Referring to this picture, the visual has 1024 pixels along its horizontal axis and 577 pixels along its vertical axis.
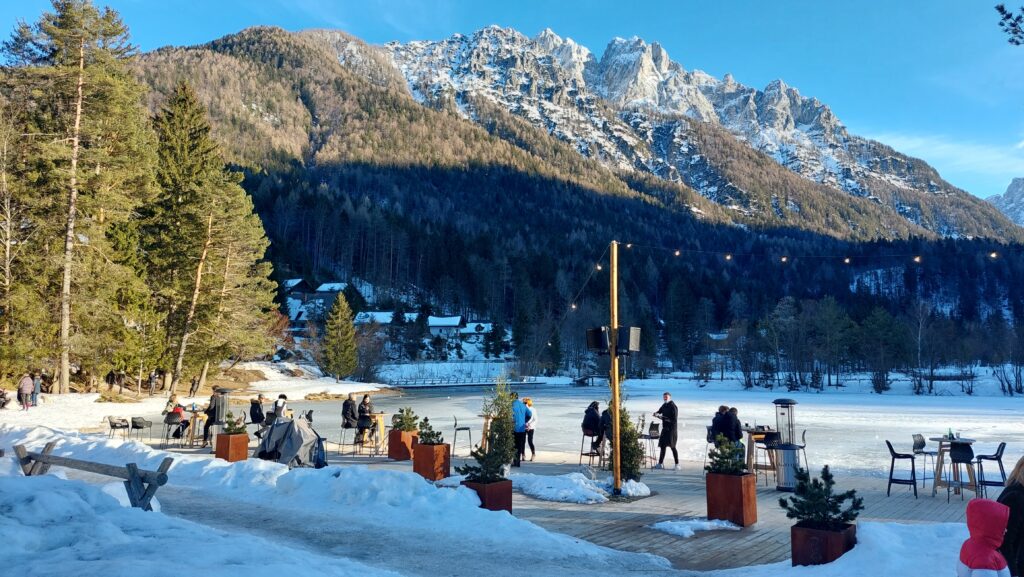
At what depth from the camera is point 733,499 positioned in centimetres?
788

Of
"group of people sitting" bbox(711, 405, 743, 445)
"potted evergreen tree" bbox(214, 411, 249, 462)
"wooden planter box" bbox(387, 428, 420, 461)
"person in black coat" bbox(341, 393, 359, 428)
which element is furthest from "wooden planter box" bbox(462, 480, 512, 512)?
"person in black coat" bbox(341, 393, 359, 428)

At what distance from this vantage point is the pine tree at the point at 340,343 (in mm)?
55469

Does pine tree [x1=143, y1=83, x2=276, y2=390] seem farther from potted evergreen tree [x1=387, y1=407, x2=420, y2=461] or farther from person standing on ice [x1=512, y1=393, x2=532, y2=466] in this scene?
person standing on ice [x1=512, y1=393, x2=532, y2=466]

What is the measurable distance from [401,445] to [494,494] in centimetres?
644

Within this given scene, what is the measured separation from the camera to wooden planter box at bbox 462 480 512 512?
8039 mm

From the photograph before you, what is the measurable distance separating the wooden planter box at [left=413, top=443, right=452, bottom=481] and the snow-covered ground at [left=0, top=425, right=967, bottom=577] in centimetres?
187

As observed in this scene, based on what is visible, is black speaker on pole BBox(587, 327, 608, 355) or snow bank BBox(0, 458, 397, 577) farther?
black speaker on pole BBox(587, 327, 608, 355)

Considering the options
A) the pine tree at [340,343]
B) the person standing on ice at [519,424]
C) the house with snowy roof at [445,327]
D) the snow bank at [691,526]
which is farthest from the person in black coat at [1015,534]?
the house with snowy roof at [445,327]

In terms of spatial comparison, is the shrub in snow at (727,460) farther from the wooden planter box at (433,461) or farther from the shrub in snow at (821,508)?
the wooden planter box at (433,461)

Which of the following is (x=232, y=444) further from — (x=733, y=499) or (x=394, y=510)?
(x=733, y=499)

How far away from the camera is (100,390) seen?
108 feet

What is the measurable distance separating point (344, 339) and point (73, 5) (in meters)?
32.7

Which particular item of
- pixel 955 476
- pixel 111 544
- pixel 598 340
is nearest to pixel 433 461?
pixel 598 340

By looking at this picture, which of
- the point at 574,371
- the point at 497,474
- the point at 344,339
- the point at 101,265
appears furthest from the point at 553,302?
the point at 497,474
